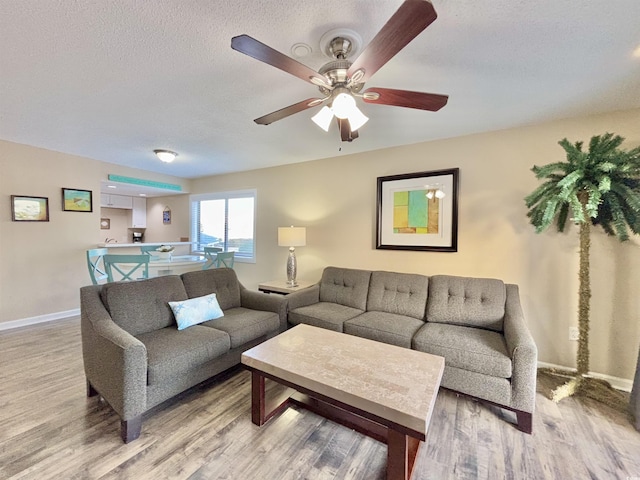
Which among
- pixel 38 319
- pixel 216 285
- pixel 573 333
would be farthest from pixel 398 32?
pixel 38 319

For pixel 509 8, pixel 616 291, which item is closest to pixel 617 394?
pixel 616 291

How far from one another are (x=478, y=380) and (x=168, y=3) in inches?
115

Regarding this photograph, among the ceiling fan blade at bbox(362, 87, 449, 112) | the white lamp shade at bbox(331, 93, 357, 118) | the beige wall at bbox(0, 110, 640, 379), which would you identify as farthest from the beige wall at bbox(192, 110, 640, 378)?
the white lamp shade at bbox(331, 93, 357, 118)

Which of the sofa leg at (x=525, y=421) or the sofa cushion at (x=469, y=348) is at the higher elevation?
the sofa cushion at (x=469, y=348)

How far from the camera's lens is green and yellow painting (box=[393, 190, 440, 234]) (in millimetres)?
3137

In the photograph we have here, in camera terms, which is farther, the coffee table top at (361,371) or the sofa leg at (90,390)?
the sofa leg at (90,390)

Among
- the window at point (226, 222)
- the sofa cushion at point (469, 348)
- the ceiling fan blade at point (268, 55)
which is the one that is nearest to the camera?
the ceiling fan blade at point (268, 55)

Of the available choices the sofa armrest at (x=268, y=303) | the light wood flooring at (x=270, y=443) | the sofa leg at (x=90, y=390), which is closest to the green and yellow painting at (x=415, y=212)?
the sofa armrest at (x=268, y=303)

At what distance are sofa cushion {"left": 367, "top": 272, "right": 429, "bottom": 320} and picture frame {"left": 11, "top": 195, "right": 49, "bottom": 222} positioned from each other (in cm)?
451

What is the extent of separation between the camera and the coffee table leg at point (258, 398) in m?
1.80

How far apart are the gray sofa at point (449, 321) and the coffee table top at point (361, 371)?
1.37 feet

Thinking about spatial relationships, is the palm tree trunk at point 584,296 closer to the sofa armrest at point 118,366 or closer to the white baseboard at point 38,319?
the sofa armrest at point 118,366

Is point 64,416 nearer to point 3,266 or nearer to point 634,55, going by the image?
point 3,266

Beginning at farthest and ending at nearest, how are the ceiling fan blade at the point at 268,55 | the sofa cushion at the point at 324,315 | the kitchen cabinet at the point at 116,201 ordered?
the kitchen cabinet at the point at 116,201
the sofa cushion at the point at 324,315
the ceiling fan blade at the point at 268,55
